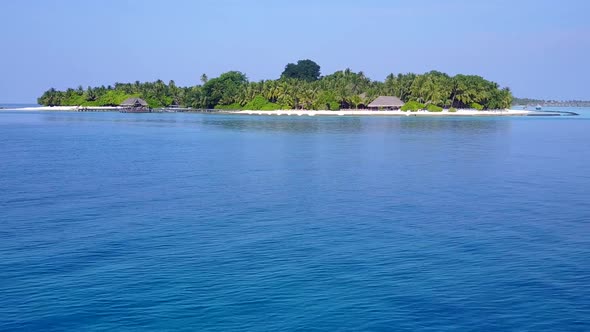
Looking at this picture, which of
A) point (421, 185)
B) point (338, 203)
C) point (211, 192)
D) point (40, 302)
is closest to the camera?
point (40, 302)

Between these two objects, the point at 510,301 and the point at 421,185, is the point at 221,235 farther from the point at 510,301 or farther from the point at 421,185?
the point at 421,185

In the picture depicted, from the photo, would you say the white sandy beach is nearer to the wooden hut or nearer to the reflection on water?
the wooden hut

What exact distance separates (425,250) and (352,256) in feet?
11.2

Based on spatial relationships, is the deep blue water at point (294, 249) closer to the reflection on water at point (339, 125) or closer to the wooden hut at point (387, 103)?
the reflection on water at point (339, 125)

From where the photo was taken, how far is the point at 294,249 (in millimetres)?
26109

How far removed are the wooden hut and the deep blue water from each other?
138 m

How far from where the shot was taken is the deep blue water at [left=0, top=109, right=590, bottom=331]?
62.3 ft

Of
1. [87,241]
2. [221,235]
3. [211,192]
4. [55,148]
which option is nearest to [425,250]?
[221,235]

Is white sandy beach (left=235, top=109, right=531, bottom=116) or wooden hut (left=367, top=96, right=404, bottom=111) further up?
wooden hut (left=367, top=96, right=404, bottom=111)

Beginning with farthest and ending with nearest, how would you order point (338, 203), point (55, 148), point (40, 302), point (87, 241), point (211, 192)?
point (55, 148) → point (211, 192) → point (338, 203) → point (87, 241) → point (40, 302)

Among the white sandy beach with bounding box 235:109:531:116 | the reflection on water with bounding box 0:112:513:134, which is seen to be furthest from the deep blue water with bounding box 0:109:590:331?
the white sandy beach with bounding box 235:109:531:116

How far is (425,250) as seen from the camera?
26031 millimetres

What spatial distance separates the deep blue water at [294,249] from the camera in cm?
1900

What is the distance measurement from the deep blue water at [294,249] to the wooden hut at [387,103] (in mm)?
137989
